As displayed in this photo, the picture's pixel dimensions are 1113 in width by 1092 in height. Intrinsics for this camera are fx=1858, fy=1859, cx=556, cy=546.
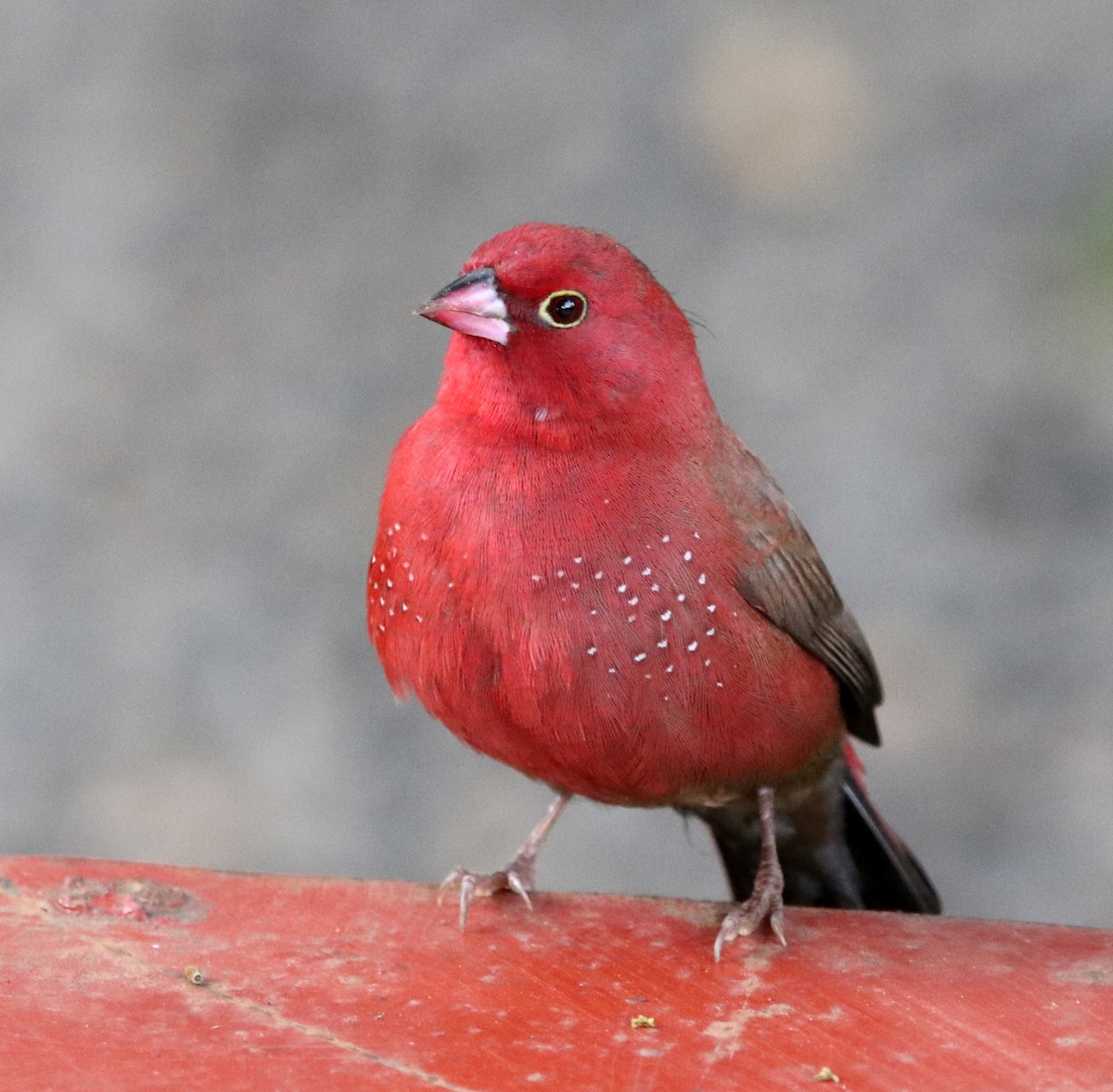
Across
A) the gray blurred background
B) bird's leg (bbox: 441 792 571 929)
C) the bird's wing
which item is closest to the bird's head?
the bird's wing

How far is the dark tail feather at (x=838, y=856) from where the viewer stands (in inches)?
A: 165

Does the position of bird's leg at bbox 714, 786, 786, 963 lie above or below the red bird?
below

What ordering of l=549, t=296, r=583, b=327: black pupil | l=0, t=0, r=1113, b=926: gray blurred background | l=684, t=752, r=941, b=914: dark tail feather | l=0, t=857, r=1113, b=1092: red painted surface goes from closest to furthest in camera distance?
l=0, t=857, r=1113, b=1092: red painted surface, l=549, t=296, r=583, b=327: black pupil, l=684, t=752, r=941, b=914: dark tail feather, l=0, t=0, r=1113, b=926: gray blurred background

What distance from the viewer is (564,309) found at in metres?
3.37

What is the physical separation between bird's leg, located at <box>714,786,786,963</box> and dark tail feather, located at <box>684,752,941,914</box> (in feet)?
1.08

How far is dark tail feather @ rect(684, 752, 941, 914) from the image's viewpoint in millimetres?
4203

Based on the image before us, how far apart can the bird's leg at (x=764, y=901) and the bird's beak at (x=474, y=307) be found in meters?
1.11

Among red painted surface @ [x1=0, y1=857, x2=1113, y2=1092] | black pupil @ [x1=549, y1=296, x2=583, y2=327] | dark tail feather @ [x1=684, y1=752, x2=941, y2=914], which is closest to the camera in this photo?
red painted surface @ [x1=0, y1=857, x2=1113, y2=1092]

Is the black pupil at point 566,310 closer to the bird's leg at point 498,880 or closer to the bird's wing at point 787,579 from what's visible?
the bird's wing at point 787,579

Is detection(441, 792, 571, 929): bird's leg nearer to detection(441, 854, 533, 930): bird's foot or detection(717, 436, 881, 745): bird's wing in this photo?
detection(441, 854, 533, 930): bird's foot

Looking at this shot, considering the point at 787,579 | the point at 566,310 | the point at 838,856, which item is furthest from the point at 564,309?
the point at 838,856

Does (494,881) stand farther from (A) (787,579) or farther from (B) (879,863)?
(B) (879,863)

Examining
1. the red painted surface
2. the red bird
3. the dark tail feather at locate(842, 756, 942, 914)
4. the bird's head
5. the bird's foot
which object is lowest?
the red painted surface

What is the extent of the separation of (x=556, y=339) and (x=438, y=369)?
11.6 feet
